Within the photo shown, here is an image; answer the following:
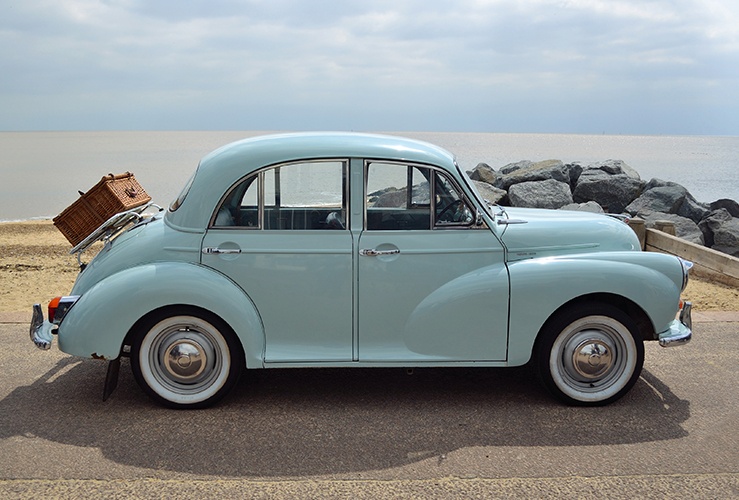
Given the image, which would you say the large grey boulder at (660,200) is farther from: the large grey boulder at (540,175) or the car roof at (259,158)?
the car roof at (259,158)

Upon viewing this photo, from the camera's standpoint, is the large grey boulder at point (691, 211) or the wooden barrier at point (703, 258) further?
the large grey boulder at point (691, 211)

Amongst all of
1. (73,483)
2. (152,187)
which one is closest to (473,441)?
(73,483)

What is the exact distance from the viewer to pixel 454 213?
4930 millimetres

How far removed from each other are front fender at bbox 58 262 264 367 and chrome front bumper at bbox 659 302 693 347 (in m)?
2.68

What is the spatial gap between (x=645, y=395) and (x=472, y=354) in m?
1.32

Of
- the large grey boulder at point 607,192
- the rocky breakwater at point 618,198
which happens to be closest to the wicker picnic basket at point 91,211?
the rocky breakwater at point 618,198

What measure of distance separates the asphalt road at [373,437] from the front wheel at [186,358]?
0.14 meters

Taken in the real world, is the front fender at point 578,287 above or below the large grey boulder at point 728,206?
above

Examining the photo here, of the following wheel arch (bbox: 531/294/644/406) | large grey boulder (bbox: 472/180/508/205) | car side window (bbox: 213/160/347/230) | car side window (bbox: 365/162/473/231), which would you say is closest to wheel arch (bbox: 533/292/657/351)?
wheel arch (bbox: 531/294/644/406)

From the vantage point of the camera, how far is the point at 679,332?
4.98m

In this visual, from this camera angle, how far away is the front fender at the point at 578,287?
15.8 feet

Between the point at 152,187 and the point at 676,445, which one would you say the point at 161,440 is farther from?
the point at 152,187

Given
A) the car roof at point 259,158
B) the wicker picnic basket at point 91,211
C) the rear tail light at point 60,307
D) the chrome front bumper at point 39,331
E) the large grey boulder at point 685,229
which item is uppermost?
the car roof at point 259,158

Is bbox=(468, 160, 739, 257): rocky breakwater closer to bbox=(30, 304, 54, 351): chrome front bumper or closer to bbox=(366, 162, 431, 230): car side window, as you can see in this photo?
bbox=(366, 162, 431, 230): car side window
